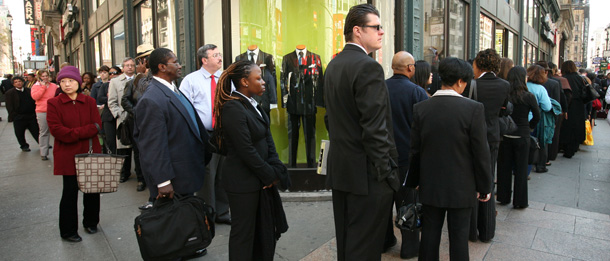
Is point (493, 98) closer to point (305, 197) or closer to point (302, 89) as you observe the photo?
point (305, 197)

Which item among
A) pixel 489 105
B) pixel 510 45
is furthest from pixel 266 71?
A: pixel 510 45

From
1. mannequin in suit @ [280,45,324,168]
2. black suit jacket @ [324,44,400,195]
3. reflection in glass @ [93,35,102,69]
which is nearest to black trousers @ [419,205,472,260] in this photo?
black suit jacket @ [324,44,400,195]

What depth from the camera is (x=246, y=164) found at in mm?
3092

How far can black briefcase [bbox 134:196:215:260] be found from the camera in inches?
115

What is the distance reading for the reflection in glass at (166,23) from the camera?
7461mm

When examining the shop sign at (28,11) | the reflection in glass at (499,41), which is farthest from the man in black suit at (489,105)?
the shop sign at (28,11)

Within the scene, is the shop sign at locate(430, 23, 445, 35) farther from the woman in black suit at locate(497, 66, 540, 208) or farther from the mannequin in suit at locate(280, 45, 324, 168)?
the woman in black suit at locate(497, 66, 540, 208)

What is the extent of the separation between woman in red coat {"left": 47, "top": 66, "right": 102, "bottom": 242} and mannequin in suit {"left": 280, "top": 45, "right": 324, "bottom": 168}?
2.83 meters

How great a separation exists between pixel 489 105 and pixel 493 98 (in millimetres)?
79

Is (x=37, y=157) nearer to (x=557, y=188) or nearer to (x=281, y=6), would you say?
(x=281, y=6)

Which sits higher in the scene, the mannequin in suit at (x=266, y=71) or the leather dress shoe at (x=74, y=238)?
the mannequin in suit at (x=266, y=71)

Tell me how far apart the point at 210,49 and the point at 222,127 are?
2.01 m

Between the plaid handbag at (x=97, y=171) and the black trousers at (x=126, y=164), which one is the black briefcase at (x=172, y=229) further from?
the black trousers at (x=126, y=164)

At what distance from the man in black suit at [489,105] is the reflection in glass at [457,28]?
4644 millimetres
